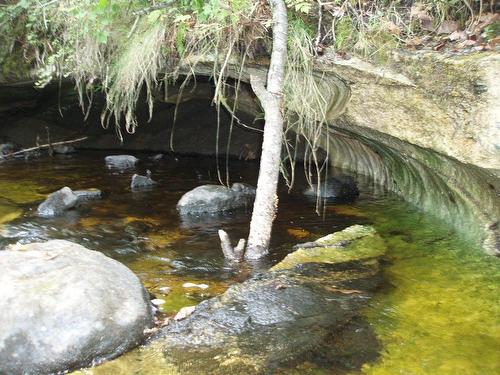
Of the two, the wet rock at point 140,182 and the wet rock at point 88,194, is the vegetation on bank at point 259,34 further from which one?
the wet rock at point 140,182

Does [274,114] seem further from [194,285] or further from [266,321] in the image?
[266,321]

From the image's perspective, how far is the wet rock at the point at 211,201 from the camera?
23.8 ft

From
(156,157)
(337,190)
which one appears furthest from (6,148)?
(337,190)

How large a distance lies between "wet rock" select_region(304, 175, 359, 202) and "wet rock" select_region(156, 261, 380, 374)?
3925 millimetres

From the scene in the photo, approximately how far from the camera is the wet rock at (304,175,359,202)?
27.1 ft

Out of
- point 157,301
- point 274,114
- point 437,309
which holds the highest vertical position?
point 274,114

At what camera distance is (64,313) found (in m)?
3.06

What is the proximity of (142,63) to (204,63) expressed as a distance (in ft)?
2.60

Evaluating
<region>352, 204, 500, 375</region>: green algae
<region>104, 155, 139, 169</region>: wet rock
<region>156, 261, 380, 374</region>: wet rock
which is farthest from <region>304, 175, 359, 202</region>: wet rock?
<region>104, 155, 139, 169</region>: wet rock

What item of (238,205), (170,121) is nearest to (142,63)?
(238,205)

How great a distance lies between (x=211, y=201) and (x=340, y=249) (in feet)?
9.13

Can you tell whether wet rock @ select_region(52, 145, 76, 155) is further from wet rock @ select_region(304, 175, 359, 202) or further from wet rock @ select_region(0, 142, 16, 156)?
wet rock @ select_region(304, 175, 359, 202)

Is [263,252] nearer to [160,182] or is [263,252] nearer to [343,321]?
[343,321]

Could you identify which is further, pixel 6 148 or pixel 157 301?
pixel 6 148
